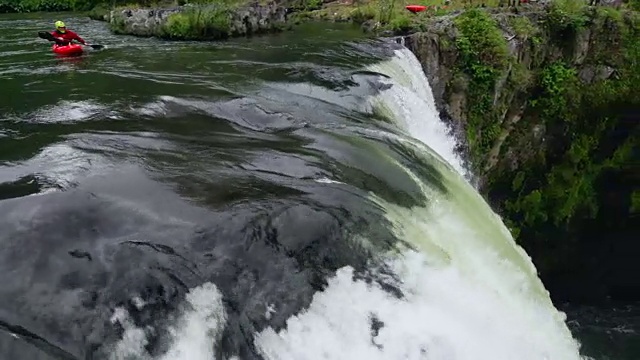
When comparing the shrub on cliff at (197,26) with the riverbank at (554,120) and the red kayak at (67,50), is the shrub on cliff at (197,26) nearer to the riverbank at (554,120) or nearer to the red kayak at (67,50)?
the red kayak at (67,50)

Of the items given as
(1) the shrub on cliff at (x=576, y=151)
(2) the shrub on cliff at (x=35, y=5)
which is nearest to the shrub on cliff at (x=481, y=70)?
(1) the shrub on cliff at (x=576, y=151)

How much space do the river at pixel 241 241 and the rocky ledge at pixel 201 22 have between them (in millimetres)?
7060

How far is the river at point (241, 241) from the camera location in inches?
137

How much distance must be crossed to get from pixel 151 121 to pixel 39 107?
168cm

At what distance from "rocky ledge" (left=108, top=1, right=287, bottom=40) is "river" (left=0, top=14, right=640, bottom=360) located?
23.2ft

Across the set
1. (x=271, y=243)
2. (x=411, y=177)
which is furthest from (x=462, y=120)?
(x=271, y=243)

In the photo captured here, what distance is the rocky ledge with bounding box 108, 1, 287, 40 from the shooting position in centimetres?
1446

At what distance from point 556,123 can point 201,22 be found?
816 cm

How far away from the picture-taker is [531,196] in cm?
1238

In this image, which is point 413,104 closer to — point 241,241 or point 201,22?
point 241,241

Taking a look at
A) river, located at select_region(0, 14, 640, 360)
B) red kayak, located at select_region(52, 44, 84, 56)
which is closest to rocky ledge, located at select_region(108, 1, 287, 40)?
red kayak, located at select_region(52, 44, 84, 56)

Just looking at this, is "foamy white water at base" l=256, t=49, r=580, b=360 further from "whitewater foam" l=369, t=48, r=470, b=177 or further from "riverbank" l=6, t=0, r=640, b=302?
"riverbank" l=6, t=0, r=640, b=302

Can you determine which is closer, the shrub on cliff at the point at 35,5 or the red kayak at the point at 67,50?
the red kayak at the point at 67,50

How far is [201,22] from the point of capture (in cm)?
1438
